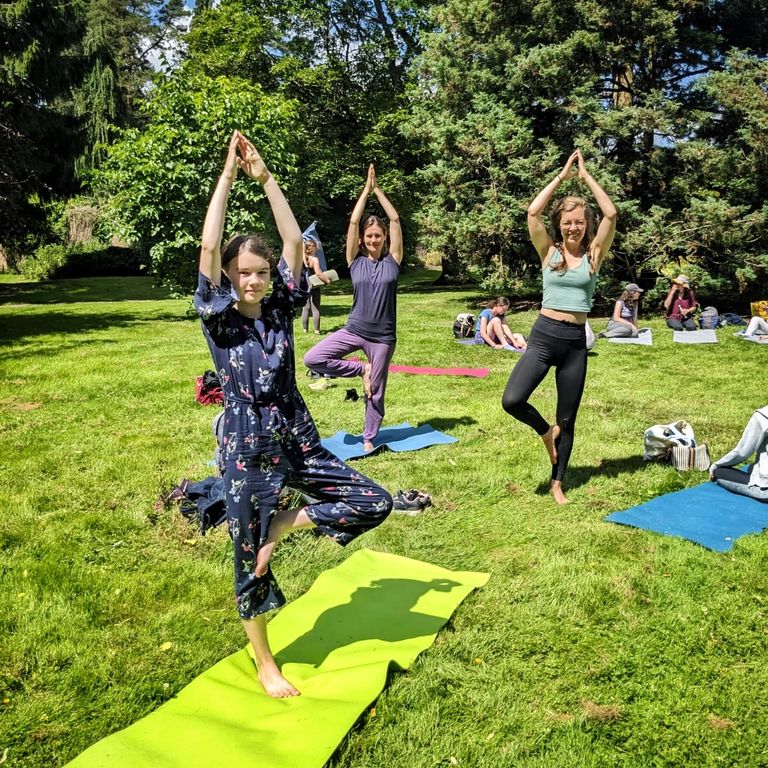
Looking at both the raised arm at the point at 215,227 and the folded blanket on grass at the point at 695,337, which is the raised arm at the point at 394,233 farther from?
the folded blanket on grass at the point at 695,337

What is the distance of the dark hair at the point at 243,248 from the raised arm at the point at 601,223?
289 cm

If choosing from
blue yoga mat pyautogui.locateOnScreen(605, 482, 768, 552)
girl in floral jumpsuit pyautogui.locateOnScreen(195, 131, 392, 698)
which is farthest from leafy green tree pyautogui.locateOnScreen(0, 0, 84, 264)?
blue yoga mat pyautogui.locateOnScreen(605, 482, 768, 552)

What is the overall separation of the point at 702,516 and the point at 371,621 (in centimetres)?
296

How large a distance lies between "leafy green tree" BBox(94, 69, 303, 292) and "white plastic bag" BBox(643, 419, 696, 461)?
1174 centimetres

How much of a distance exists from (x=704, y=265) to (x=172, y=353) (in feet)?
44.8

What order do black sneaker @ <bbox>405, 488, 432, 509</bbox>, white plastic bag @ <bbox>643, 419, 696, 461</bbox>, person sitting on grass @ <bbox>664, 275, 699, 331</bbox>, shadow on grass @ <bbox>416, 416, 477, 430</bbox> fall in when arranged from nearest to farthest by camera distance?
black sneaker @ <bbox>405, 488, 432, 509</bbox>, white plastic bag @ <bbox>643, 419, 696, 461</bbox>, shadow on grass @ <bbox>416, 416, 477, 430</bbox>, person sitting on grass @ <bbox>664, 275, 699, 331</bbox>

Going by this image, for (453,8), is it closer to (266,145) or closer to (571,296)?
(266,145)

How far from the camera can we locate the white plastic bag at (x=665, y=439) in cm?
666

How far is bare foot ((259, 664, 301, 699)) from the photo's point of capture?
3.29 m

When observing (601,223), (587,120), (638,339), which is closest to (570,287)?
(601,223)

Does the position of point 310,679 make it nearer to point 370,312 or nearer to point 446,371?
point 370,312

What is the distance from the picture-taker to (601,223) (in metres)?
5.41

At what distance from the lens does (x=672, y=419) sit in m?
8.57

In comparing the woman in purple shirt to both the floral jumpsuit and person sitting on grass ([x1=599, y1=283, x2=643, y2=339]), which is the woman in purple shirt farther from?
person sitting on grass ([x1=599, y1=283, x2=643, y2=339])
